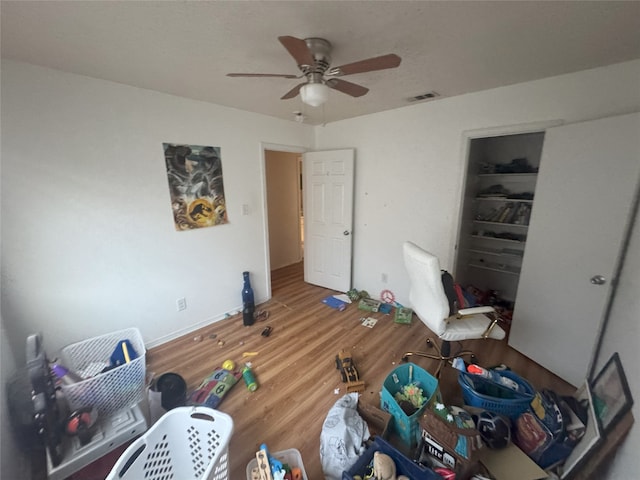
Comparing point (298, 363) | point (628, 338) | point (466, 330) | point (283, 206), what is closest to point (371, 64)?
point (466, 330)

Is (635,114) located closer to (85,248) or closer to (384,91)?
(384,91)

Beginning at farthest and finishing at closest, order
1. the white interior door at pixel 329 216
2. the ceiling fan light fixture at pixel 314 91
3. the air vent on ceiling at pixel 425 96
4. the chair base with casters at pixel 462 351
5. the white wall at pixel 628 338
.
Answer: the white interior door at pixel 329 216 < the air vent on ceiling at pixel 425 96 < the chair base with casters at pixel 462 351 < the ceiling fan light fixture at pixel 314 91 < the white wall at pixel 628 338

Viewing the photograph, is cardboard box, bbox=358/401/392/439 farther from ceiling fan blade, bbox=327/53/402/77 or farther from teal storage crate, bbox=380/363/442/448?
ceiling fan blade, bbox=327/53/402/77

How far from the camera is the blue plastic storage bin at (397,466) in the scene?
3.58ft

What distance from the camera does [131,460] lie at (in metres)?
1.03

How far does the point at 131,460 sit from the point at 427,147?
3.16 metres

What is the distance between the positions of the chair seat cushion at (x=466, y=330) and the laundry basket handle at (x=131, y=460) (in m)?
1.87

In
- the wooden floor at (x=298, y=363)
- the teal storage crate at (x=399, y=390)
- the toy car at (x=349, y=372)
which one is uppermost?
the teal storage crate at (x=399, y=390)

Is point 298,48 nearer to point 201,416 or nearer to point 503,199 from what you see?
point 201,416

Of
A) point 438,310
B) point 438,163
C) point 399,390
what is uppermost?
point 438,163

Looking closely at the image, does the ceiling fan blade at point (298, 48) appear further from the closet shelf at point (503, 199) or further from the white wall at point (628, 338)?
the closet shelf at point (503, 199)

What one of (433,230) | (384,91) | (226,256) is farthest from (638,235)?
(226,256)

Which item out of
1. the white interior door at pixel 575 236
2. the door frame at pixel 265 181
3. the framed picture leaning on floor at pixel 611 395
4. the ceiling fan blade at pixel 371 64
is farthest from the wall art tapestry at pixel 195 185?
the framed picture leaning on floor at pixel 611 395

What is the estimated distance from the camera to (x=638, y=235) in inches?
59.2
